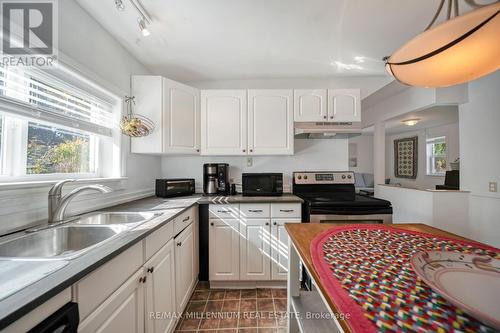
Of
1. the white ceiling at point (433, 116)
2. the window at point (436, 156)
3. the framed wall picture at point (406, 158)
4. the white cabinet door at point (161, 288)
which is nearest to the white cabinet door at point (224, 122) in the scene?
the white cabinet door at point (161, 288)

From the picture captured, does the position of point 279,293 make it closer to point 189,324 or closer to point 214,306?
point 214,306

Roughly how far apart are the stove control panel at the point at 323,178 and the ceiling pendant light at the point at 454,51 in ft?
5.42

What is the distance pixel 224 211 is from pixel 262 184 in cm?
60

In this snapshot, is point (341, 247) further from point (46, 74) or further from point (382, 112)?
point (382, 112)

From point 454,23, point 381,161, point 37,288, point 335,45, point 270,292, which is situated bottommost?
point 270,292

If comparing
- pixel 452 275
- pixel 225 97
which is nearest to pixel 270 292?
pixel 452 275

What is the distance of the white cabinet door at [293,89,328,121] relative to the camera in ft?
7.56

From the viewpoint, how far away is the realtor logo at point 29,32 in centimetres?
104

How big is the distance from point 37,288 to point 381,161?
141 inches

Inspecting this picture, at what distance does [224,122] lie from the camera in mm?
2342

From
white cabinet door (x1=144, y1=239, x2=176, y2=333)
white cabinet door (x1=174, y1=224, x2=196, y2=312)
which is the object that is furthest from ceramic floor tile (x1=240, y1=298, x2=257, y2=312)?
white cabinet door (x1=144, y1=239, x2=176, y2=333)

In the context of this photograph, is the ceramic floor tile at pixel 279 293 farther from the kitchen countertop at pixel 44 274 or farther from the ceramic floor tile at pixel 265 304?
the kitchen countertop at pixel 44 274

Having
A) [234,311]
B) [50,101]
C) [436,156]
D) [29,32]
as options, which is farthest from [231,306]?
[436,156]

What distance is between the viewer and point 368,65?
2242 millimetres
